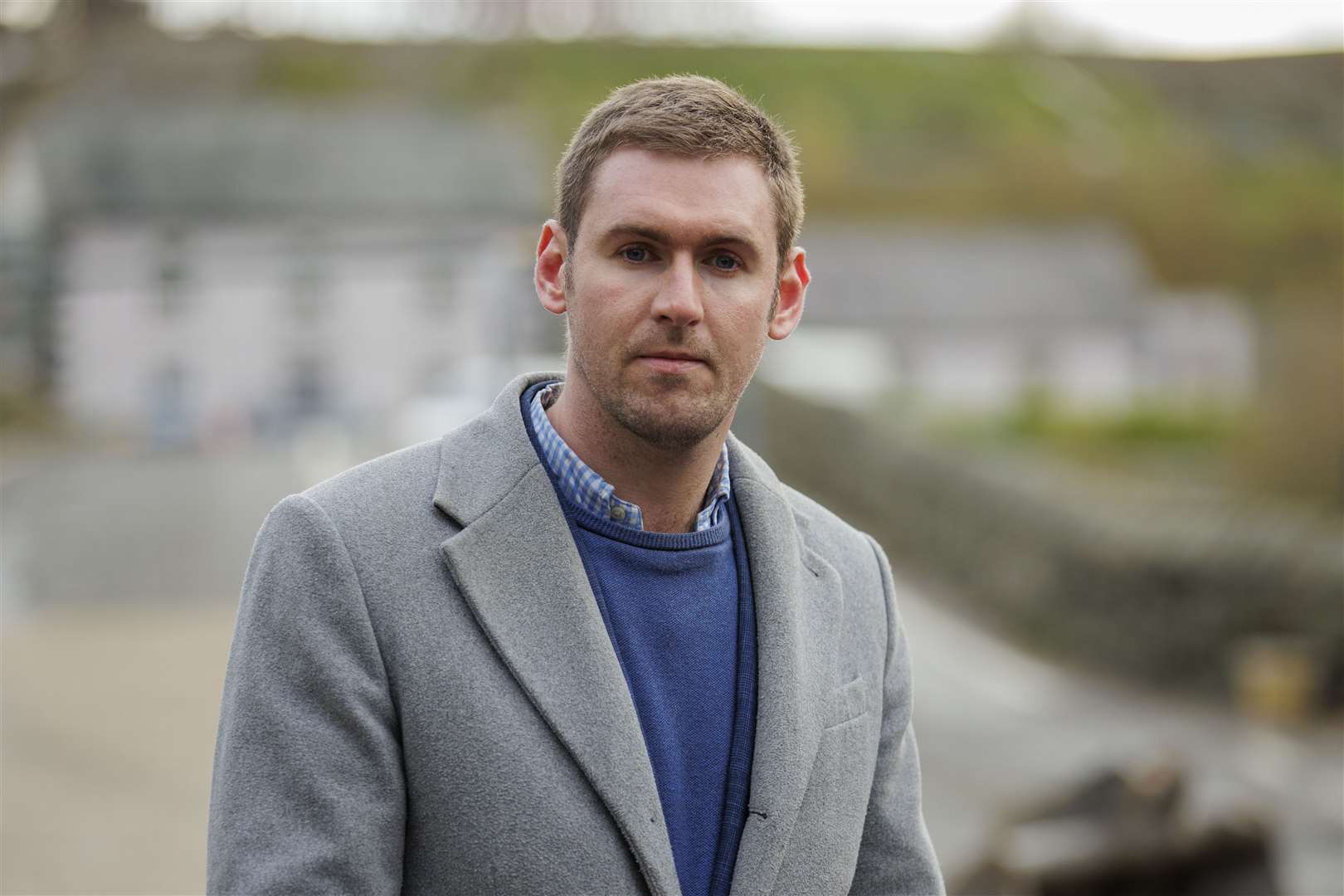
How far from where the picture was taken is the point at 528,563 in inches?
66.6

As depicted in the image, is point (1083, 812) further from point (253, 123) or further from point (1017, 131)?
point (1017, 131)

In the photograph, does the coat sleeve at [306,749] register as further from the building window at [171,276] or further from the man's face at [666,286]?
the building window at [171,276]

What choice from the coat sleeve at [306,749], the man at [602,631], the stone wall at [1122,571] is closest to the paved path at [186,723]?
the stone wall at [1122,571]

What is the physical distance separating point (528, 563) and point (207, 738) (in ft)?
20.5

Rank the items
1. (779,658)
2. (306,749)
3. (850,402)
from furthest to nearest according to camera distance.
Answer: (850,402) → (779,658) → (306,749)

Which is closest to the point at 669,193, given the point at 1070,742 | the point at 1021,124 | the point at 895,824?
the point at 895,824

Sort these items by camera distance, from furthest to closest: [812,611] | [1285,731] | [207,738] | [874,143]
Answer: [874,143]
[1285,731]
[207,738]
[812,611]

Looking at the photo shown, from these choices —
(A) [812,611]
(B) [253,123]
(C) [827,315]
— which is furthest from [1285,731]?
(B) [253,123]

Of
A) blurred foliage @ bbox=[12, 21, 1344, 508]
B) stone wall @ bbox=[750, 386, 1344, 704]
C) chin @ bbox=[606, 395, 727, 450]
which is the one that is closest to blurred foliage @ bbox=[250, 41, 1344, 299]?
blurred foliage @ bbox=[12, 21, 1344, 508]

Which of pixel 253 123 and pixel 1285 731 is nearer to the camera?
pixel 1285 731

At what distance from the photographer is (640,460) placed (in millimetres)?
1774

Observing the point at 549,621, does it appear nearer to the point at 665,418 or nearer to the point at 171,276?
the point at 665,418

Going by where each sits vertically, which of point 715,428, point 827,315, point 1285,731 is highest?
point 827,315

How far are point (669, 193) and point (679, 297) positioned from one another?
0.12 metres
